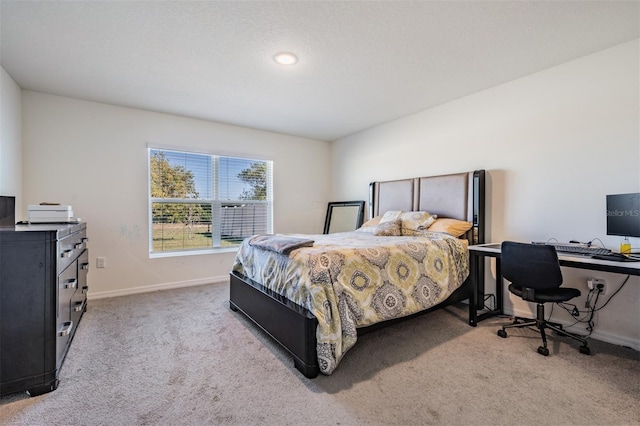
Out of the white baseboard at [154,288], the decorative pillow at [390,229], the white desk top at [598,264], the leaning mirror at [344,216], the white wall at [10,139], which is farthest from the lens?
the leaning mirror at [344,216]

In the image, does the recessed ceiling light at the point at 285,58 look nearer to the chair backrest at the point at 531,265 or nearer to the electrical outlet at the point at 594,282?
the chair backrest at the point at 531,265

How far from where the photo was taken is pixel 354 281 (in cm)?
201

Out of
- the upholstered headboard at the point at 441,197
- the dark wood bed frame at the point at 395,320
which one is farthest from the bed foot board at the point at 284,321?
the upholstered headboard at the point at 441,197

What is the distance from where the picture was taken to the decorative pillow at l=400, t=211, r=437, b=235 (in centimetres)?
321

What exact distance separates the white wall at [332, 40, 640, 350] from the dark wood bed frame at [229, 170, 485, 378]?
0.20 m

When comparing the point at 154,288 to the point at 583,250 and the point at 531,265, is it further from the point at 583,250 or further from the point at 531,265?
the point at 583,250

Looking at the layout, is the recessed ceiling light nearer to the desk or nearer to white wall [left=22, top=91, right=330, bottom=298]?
white wall [left=22, top=91, right=330, bottom=298]

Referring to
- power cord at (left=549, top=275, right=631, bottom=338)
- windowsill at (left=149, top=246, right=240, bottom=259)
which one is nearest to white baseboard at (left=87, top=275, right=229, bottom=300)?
windowsill at (left=149, top=246, right=240, bottom=259)

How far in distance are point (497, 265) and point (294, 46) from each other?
2.83 metres

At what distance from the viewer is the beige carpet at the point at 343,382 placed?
1499mm

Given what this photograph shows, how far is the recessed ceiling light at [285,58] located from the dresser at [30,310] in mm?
2032

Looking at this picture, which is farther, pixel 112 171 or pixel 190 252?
pixel 190 252

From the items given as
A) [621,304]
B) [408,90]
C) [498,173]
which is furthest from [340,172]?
[621,304]

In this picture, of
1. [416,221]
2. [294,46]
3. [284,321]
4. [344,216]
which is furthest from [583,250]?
[344,216]
